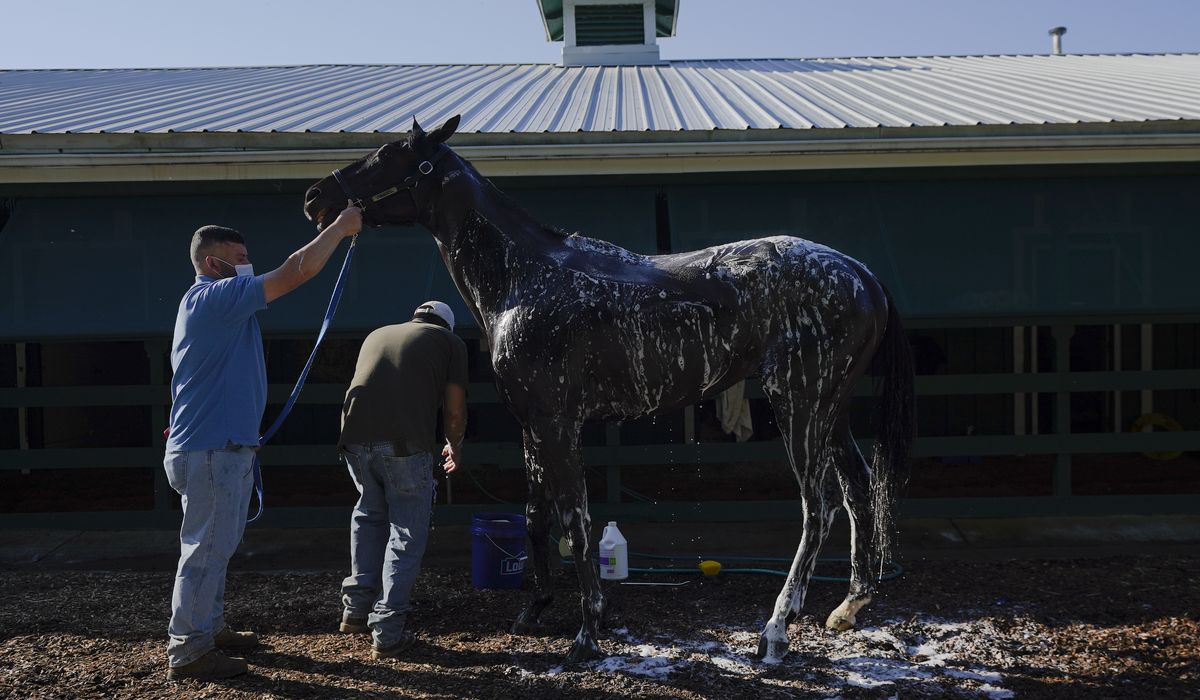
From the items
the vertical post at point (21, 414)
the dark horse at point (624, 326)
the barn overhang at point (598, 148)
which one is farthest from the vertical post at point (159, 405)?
the vertical post at point (21, 414)

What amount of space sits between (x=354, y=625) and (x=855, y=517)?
7.57 feet

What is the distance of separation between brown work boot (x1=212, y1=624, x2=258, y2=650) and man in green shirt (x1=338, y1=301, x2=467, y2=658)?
1.32 ft

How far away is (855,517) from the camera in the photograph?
13.4ft

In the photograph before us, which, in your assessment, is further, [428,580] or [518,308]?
[428,580]

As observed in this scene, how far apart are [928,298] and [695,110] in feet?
7.22

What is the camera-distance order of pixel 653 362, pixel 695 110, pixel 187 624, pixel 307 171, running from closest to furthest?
pixel 187 624, pixel 653 362, pixel 307 171, pixel 695 110

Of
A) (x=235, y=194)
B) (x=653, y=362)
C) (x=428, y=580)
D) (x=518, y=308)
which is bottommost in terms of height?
(x=428, y=580)

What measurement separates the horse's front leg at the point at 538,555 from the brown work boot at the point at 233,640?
44.4 inches

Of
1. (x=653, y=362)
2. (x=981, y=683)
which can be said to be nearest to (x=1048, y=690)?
(x=981, y=683)

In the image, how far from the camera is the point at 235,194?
6000 mm

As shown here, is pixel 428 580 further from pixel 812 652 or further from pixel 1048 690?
pixel 1048 690

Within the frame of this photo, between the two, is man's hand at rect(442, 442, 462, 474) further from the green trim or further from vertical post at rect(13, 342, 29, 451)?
the green trim

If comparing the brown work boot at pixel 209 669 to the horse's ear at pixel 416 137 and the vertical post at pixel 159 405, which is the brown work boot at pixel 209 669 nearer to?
the horse's ear at pixel 416 137

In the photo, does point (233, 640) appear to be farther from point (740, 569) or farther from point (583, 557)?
point (740, 569)
